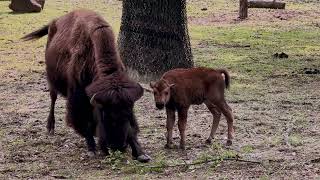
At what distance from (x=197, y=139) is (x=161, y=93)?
1.04 metres

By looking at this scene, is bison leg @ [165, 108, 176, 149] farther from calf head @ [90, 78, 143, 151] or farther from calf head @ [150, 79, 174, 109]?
calf head @ [90, 78, 143, 151]

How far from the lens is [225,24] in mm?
19094

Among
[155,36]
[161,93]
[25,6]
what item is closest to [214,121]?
[161,93]

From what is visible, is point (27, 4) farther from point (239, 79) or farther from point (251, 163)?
point (251, 163)

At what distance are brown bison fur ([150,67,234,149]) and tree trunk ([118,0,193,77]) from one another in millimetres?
3455

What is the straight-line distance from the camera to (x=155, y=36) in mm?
10984

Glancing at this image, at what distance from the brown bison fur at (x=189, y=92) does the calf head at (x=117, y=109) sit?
2.32 ft

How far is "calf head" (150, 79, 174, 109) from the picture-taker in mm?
6965

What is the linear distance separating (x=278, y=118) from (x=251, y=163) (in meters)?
2.30

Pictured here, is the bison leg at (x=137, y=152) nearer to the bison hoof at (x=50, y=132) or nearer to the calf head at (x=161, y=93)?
the calf head at (x=161, y=93)

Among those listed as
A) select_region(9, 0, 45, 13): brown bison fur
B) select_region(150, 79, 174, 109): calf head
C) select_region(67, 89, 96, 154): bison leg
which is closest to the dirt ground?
select_region(67, 89, 96, 154): bison leg

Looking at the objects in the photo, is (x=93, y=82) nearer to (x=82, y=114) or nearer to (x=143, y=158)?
(x=82, y=114)

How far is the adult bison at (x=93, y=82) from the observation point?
6363 millimetres

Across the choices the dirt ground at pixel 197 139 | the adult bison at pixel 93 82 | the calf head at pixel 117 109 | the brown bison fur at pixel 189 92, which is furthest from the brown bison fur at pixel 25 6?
the calf head at pixel 117 109
